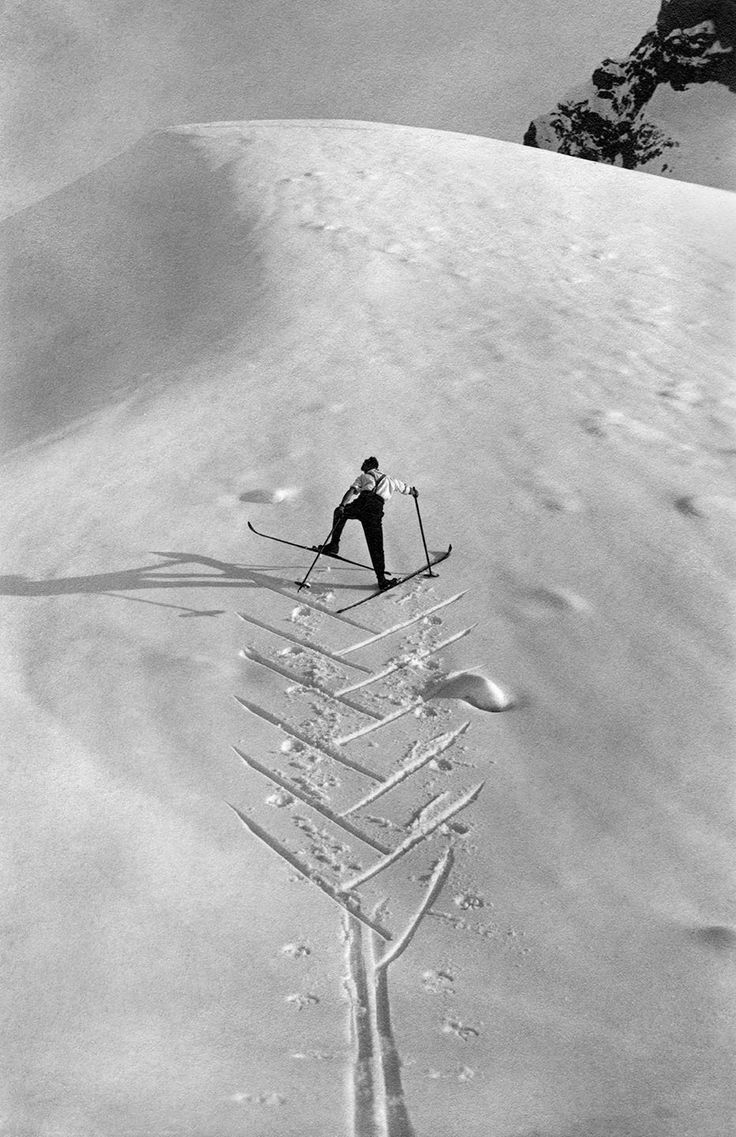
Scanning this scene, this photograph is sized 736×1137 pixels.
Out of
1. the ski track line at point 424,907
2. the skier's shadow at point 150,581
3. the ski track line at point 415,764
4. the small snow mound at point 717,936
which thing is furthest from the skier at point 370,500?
the small snow mound at point 717,936

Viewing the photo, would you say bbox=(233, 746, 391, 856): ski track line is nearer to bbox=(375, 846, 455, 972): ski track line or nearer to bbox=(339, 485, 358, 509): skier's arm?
bbox=(375, 846, 455, 972): ski track line

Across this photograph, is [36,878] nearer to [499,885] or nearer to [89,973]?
[89,973]

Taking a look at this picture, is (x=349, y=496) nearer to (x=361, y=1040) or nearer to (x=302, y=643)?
(x=302, y=643)

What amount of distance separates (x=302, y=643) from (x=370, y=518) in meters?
1.12

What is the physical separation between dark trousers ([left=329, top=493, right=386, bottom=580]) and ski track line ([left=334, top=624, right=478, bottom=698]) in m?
0.93

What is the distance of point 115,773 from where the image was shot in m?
5.92

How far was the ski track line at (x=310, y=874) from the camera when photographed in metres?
4.71

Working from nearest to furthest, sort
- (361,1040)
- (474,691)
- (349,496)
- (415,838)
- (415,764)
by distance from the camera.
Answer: (361,1040)
(415,838)
(415,764)
(474,691)
(349,496)

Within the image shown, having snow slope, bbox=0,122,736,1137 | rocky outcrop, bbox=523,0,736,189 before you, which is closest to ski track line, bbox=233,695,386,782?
snow slope, bbox=0,122,736,1137

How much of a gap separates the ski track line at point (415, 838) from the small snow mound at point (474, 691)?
749 mm

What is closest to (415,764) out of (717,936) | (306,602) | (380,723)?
(380,723)

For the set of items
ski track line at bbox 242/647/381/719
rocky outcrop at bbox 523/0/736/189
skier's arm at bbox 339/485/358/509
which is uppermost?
rocky outcrop at bbox 523/0/736/189

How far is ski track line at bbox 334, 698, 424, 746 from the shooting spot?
614 cm

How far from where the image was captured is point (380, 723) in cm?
629
